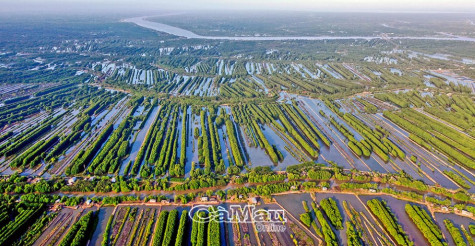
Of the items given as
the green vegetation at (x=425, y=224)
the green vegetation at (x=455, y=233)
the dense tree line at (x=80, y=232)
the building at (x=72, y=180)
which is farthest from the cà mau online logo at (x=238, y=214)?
the green vegetation at (x=455, y=233)

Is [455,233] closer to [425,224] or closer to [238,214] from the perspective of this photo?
[425,224]

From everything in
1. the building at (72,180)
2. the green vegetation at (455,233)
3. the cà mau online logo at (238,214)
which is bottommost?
the green vegetation at (455,233)

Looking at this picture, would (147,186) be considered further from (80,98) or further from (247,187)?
(80,98)

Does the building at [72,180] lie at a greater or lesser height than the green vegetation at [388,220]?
greater

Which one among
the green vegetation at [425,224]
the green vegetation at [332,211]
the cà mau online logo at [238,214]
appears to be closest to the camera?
the green vegetation at [425,224]

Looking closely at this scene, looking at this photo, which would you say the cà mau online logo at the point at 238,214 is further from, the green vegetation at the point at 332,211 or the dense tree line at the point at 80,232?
the dense tree line at the point at 80,232

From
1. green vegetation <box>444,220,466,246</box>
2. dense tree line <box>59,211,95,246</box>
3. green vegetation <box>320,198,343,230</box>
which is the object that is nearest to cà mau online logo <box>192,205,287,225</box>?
green vegetation <box>320,198,343,230</box>

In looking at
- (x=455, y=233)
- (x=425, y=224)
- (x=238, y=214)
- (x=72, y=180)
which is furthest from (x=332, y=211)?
(x=72, y=180)

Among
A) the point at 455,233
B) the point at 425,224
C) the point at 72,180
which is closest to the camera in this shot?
the point at 455,233

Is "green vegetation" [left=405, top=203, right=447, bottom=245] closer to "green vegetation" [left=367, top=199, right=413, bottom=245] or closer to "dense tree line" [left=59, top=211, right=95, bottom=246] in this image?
"green vegetation" [left=367, top=199, right=413, bottom=245]

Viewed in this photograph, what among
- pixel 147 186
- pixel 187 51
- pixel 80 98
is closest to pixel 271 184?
pixel 147 186

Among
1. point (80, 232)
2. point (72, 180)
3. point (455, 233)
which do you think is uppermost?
point (72, 180)
